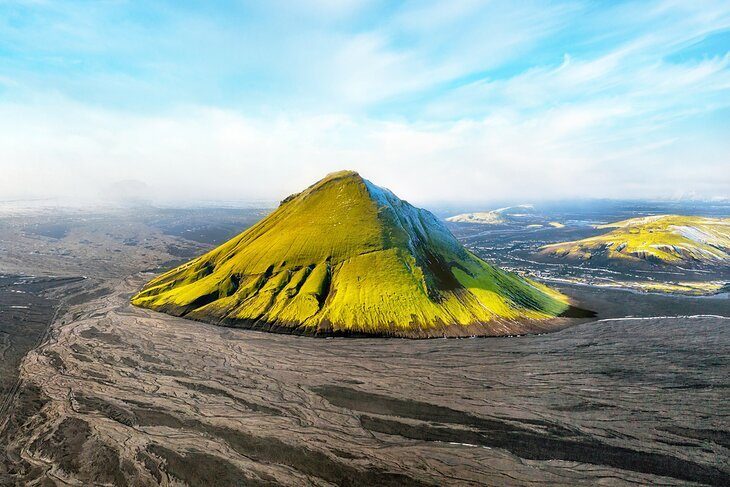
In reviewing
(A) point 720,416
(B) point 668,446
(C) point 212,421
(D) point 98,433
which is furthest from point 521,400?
(D) point 98,433

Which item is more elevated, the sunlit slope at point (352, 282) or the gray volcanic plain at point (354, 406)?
the sunlit slope at point (352, 282)

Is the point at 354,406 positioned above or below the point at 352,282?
below

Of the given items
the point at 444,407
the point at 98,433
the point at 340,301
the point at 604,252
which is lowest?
the point at 98,433

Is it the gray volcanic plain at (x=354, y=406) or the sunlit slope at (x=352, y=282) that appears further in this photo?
the sunlit slope at (x=352, y=282)

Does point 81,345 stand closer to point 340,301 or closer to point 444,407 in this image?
point 340,301
